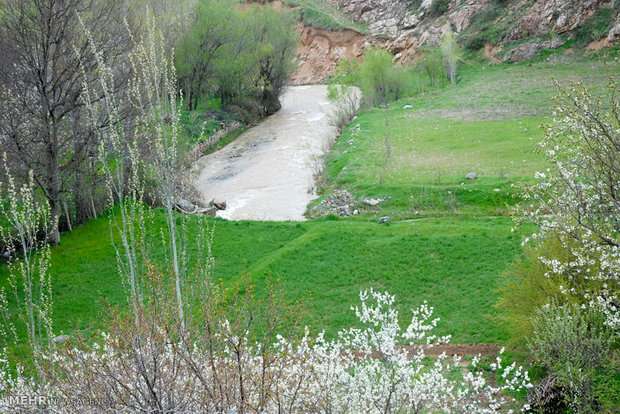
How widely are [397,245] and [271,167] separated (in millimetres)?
18015

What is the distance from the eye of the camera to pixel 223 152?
44.8 metres

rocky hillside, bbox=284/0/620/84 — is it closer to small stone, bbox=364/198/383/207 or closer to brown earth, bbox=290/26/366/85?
brown earth, bbox=290/26/366/85

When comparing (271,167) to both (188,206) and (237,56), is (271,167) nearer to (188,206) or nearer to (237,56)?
(188,206)

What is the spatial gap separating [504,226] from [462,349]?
8406 mm

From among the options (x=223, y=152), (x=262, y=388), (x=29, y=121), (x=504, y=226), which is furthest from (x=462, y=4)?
(x=262, y=388)

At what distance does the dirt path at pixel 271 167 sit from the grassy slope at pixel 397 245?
8.22 feet

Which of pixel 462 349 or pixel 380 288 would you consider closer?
pixel 462 349

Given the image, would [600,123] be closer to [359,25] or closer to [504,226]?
[504,226]

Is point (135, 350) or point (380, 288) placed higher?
point (135, 350)

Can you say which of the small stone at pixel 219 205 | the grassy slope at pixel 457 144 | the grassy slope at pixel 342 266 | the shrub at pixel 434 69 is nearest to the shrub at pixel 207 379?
the grassy slope at pixel 342 266

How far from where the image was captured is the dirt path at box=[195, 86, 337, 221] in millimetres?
32375

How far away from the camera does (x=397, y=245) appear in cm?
2325

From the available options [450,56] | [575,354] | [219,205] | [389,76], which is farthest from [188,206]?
[450,56]

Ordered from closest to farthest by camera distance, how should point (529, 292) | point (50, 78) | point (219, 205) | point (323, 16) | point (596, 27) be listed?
point (529, 292) → point (50, 78) → point (219, 205) → point (596, 27) → point (323, 16)
